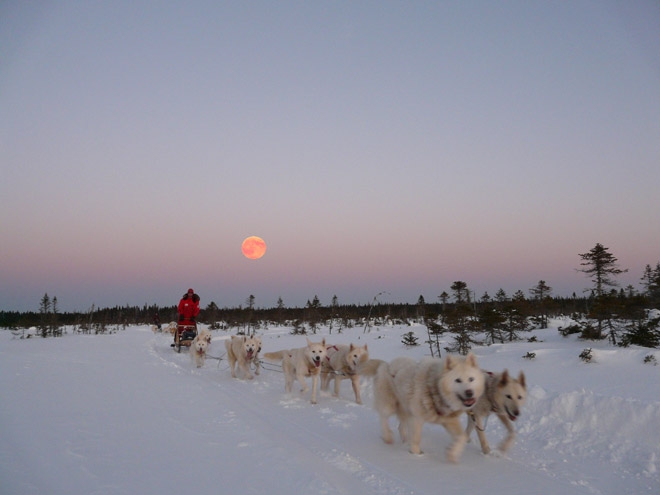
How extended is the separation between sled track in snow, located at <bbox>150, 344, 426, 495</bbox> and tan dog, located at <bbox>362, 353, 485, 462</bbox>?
0.73 meters

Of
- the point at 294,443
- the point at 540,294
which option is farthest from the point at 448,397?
the point at 540,294

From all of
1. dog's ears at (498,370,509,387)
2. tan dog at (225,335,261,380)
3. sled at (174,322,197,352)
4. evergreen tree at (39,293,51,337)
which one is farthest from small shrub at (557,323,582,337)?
evergreen tree at (39,293,51,337)

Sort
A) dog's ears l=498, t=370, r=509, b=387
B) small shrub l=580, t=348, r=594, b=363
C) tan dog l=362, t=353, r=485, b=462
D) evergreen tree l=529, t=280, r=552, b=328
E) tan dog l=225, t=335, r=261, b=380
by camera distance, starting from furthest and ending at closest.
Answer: evergreen tree l=529, t=280, r=552, b=328 → tan dog l=225, t=335, r=261, b=380 → small shrub l=580, t=348, r=594, b=363 → dog's ears l=498, t=370, r=509, b=387 → tan dog l=362, t=353, r=485, b=462

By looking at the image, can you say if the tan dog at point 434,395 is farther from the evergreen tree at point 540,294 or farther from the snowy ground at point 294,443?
the evergreen tree at point 540,294

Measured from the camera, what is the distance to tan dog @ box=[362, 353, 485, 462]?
12.8ft

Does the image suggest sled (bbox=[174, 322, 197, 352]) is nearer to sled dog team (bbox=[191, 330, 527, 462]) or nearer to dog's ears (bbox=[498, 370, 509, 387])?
sled dog team (bbox=[191, 330, 527, 462])

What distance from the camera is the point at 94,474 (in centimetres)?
331

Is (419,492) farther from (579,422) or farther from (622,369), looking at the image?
(622,369)

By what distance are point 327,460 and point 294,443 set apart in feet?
2.23

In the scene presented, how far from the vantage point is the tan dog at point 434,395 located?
391cm

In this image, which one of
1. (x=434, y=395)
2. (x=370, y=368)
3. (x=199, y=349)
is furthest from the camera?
(x=199, y=349)

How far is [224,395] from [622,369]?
824 centimetres

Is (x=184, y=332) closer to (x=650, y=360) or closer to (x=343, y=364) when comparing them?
(x=343, y=364)

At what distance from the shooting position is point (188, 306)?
15.8 m
